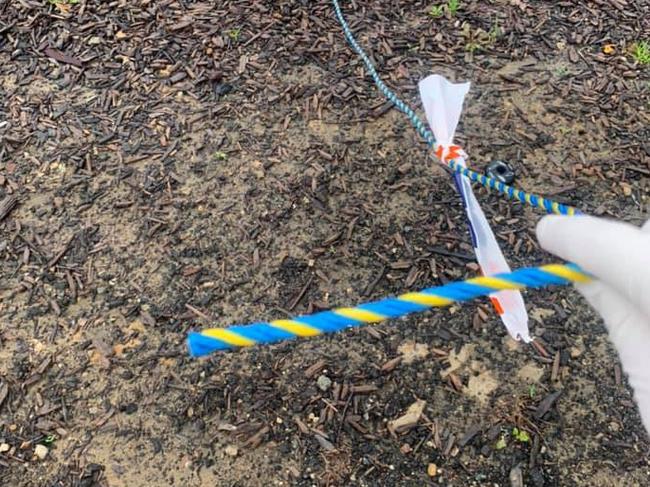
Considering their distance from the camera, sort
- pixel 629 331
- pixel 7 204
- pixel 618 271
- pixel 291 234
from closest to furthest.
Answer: pixel 618 271 → pixel 629 331 → pixel 291 234 → pixel 7 204

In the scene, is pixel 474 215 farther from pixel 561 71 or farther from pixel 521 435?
pixel 561 71

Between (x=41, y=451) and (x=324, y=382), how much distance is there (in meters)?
1.08

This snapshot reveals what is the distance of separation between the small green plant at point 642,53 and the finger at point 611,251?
2468 mm

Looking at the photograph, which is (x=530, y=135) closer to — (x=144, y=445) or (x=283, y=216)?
(x=283, y=216)

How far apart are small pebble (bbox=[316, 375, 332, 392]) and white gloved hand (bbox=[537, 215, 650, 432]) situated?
43.1 inches

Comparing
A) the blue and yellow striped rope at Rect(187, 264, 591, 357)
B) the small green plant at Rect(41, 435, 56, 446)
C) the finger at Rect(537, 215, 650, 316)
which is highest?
the finger at Rect(537, 215, 650, 316)

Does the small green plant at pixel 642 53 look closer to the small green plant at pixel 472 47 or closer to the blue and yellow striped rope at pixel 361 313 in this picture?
the small green plant at pixel 472 47

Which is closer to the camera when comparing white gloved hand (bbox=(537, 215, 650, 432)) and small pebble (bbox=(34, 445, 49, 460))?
white gloved hand (bbox=(537, 215, 650, 432))

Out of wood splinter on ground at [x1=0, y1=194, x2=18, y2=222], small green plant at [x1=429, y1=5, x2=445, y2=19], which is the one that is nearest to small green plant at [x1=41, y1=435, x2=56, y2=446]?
wood splinter on ground at [x1=0, y1=194, x2=18, y2=222]

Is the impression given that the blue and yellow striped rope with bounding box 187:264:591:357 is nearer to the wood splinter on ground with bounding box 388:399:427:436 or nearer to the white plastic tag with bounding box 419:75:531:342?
the white plastic tag with bounding box 419:75:531:342

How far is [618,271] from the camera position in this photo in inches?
53.2

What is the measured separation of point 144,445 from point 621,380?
185cm

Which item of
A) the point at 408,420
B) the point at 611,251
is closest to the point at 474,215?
the point at 408,420

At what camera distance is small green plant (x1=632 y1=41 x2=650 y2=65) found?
3.47 metres
